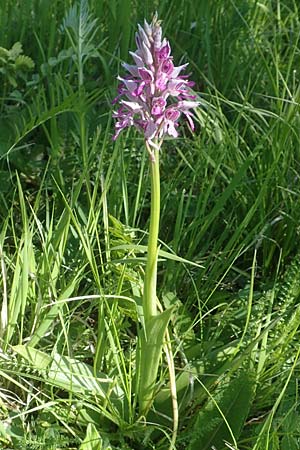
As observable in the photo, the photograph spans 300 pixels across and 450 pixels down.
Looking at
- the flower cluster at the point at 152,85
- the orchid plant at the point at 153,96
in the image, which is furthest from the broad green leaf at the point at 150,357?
the flower cluster at the point at 152,85

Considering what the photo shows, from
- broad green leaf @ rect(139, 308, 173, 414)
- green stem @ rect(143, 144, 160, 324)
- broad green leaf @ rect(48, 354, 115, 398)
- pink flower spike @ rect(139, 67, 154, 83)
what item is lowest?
broad green leaf @ rect(48, 354, 115, 398)

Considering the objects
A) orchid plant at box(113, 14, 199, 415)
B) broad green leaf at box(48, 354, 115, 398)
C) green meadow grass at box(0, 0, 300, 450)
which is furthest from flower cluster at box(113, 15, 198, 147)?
broad green leaf at box(48, 354, 115, 398)

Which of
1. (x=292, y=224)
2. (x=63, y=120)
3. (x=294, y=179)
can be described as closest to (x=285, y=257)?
(x=292, y=224)

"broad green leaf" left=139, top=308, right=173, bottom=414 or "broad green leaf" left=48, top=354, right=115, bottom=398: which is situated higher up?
"broad green leaf" left=139, top=308, right=173, bottom=414

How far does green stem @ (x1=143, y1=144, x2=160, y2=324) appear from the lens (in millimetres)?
1337

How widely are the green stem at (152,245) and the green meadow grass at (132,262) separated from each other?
7cm

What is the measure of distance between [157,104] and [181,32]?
1.38 metres

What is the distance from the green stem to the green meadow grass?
0.22ft

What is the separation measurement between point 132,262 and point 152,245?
131 millimetres

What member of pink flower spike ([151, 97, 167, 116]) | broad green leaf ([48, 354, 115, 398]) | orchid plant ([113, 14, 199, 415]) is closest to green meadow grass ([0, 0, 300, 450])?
broad green leaf ([48, 354, 115, 398])

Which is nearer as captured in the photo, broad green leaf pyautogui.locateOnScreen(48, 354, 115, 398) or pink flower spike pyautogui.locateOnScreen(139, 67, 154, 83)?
pink flower spike pyautogui.locateOnScreen(139, 67, 154, 83)

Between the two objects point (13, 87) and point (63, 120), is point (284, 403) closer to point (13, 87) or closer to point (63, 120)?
point (63, 120)

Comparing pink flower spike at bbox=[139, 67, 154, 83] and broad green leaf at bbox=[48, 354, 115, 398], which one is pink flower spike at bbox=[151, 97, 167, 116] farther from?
broad green leaf at bbox=[48, 354, 115, 398]

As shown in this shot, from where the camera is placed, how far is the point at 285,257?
1.94 m
